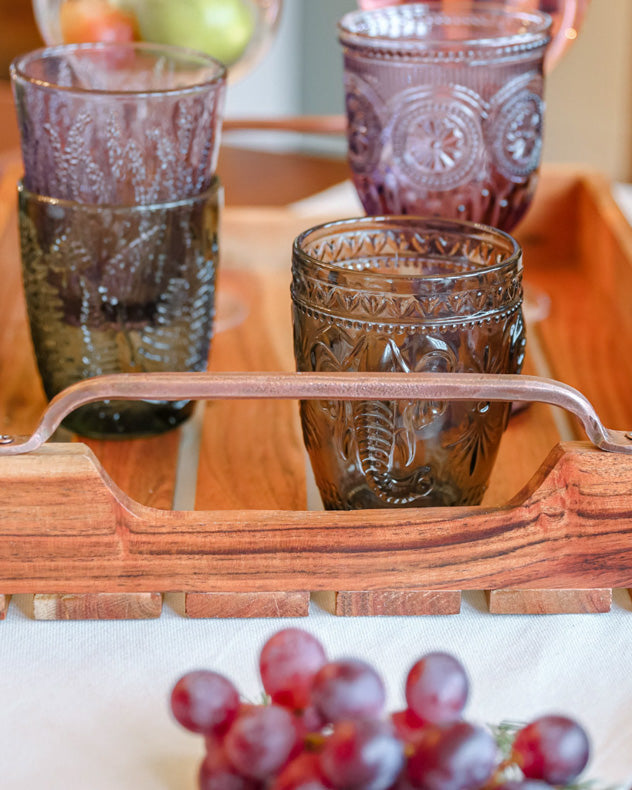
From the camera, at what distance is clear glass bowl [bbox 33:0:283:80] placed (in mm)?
746

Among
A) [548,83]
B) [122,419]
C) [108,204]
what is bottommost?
[548,83]

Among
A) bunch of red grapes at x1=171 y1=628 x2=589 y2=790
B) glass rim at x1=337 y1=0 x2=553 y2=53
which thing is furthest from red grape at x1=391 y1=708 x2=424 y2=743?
glass rim at x1=337 y1=0 x2=553 y2=53

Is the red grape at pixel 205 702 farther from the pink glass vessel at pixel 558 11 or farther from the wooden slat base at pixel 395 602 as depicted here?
the pink glass vessel at pixel 558 11

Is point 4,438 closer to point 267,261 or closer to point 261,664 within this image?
point 261,664

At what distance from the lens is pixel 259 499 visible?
0.49m

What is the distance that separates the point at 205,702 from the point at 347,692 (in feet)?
0.14

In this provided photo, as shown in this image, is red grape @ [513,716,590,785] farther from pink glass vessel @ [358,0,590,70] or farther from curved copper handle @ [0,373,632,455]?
pink glass vessel @ [358,0,590,70]

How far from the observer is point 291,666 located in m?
0.30

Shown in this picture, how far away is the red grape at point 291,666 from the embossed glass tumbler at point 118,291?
24cm

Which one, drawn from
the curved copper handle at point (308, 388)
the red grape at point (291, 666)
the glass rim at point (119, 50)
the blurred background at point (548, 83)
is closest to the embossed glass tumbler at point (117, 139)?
the glass rim at point (119, 50)

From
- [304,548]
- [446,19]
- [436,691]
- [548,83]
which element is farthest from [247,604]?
[548,83]

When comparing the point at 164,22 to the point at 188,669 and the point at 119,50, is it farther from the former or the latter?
the point at 188,669

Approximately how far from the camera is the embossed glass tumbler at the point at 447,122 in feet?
1.84

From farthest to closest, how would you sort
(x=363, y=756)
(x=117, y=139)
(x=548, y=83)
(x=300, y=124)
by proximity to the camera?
1. (x=548, y=83)
2. (x=300, y=124)
3. (x=117, y=139)
4. (x=363, y=756)
